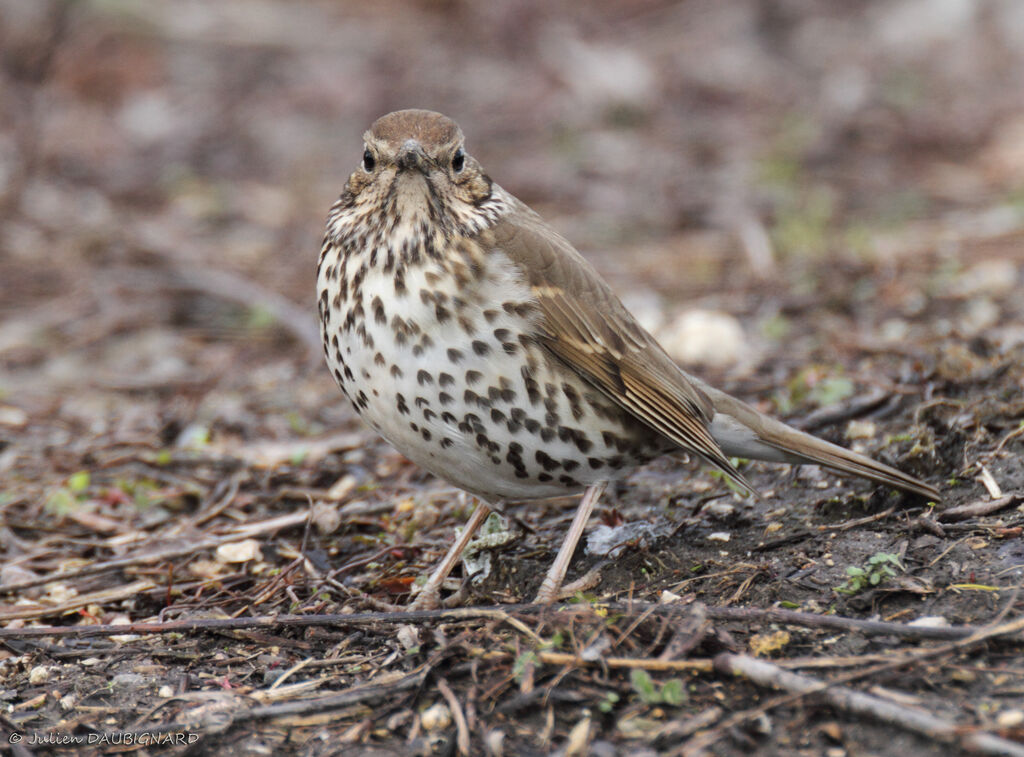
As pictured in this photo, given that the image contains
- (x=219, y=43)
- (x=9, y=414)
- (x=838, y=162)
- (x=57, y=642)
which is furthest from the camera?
(x=219, y=43)

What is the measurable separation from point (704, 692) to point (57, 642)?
6.52 feet

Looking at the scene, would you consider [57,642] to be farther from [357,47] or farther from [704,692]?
[357,47]

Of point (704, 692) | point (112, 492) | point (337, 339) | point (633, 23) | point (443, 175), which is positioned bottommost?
point (704, 692)

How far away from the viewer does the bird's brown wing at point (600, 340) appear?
3904mm

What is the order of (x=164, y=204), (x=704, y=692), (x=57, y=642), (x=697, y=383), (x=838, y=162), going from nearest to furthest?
1. (x=704, y=692)
2. (x=57, y=642)
3. (x=697, y=383)
4. (x=164, y=204)
5. (x=838, y=162)

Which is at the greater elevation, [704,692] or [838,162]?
[838,162]

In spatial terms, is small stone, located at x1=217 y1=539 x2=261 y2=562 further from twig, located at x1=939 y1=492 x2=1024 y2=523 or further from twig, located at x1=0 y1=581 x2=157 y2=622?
twig, located at x1=939 y1=492 x2=1024 y2=523

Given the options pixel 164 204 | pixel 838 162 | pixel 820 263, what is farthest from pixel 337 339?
pixel 838 162

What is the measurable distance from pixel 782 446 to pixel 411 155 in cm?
165

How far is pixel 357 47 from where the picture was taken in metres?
11.9

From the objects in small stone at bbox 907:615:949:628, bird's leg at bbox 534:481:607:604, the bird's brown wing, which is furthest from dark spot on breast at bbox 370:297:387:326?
small stone at bbox 907:615:949:628

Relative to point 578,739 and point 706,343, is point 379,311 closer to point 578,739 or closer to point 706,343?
point 578,739

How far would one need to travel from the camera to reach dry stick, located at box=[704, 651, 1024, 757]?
8.55ft

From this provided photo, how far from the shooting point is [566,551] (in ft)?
13.0
